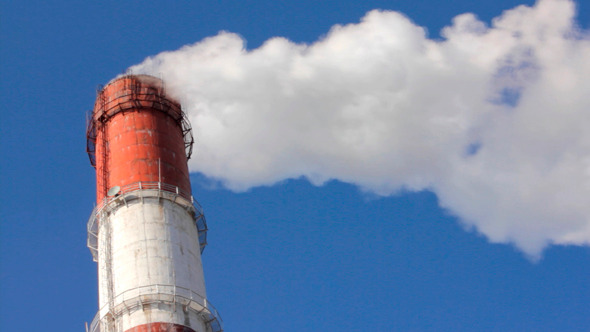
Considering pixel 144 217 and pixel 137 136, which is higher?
pixel 137 136

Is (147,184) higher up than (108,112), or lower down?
lower down

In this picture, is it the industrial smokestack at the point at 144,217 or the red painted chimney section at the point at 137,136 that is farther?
the red painted chimney section at the point at 137,136

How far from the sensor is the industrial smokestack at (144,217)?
185 feet

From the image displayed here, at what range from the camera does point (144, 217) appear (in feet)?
197

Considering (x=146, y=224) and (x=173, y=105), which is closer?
(x=146, y=224)

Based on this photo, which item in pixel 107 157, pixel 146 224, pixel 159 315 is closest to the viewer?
pixel 159 315

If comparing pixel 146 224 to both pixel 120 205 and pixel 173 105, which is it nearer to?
pixel 120 205

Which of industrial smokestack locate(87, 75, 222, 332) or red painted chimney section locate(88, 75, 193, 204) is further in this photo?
red painted chimney section locate(88, 75, 193, 204)

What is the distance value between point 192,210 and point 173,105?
8.89 meters

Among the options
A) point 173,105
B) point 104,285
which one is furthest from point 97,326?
point 173,105

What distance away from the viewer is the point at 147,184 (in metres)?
61.4

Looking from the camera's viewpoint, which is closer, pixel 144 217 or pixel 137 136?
pixel 144 217

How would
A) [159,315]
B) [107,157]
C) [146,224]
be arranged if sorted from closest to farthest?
[159,315] < [146,224] < [107,157]

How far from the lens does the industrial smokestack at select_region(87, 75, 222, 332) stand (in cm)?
5641
